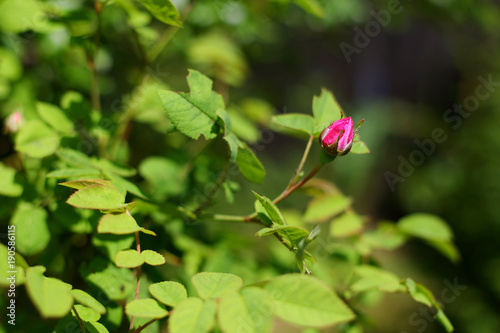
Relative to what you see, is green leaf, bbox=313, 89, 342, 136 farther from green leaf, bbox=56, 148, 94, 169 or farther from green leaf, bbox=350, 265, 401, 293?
green leaf, bbox=56, 148, 94, 169

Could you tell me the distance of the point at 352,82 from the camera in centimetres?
756

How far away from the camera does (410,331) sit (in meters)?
4.12

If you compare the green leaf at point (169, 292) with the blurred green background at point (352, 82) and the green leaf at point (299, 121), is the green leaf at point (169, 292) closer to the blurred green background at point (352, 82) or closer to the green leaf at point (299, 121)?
the green leaf at point (299, 121)

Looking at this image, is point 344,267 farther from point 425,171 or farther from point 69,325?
point 425,171

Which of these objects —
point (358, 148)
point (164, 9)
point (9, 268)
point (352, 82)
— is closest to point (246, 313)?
point (9, 268)

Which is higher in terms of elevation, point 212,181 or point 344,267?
point 212,181

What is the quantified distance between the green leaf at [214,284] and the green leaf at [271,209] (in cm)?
12

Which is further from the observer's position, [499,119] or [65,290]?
→ [499,119]

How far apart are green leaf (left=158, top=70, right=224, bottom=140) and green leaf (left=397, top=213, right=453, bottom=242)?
0.66 metres

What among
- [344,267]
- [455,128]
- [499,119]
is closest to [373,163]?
[455,128]

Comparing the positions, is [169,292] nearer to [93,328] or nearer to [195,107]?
[93,328]

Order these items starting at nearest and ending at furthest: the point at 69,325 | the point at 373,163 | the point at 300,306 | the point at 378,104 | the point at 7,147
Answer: the point at 300,306 < the point at 69,325 < the point at 7,147 < the point at 373,163 < the point at 378,104

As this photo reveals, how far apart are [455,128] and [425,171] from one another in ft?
2.27

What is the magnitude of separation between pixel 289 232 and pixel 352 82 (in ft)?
24.6
